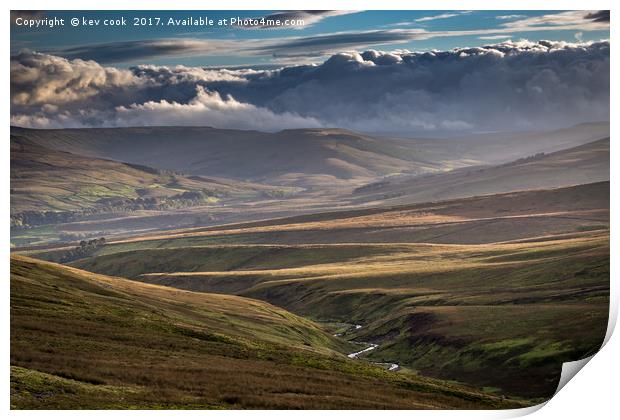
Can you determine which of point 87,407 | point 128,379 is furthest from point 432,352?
point 87,407

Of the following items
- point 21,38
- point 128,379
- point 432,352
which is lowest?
point 432,352

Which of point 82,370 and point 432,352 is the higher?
point 82,370

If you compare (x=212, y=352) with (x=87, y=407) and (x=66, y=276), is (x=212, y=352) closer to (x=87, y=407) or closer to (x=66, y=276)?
(x=87, y=407)
